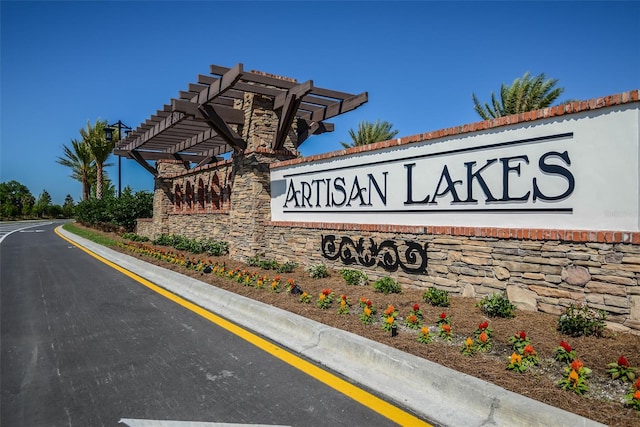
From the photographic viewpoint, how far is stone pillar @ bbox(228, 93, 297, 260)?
1056cm

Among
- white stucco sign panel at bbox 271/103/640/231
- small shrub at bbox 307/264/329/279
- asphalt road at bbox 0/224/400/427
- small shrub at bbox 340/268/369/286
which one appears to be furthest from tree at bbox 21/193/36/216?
small shrub at bbox 340/268/369/286

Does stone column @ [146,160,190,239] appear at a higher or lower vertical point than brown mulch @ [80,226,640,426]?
higher

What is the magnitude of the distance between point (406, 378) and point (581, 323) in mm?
2256

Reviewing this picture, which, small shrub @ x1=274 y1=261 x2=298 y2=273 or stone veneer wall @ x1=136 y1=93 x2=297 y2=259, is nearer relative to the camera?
small shrub @ x1=274 y1=261 x2=298 y2=273

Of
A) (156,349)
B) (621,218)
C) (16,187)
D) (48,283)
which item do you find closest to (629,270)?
(621,218)

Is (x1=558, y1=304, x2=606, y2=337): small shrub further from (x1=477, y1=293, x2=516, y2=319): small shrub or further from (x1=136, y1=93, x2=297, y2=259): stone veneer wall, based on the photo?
(x1=136, y1=93, x2=297, y2=259): stone veneer wall

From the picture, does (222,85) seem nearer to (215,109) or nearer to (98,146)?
(215,109)

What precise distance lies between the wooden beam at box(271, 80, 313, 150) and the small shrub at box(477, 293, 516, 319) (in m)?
5.93

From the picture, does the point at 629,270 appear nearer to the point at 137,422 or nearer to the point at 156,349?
the point at 137,422

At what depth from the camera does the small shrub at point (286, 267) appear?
346 inches

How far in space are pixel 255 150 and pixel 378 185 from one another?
4356mm

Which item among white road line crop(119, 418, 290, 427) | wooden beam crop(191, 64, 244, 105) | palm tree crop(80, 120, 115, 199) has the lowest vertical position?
white road line crop(119, 418, 290, 427)

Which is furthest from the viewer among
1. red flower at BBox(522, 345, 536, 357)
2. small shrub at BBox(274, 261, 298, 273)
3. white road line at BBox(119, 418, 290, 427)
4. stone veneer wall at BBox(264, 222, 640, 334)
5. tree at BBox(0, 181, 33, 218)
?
tree at BBox(0, 181, 33, 218)

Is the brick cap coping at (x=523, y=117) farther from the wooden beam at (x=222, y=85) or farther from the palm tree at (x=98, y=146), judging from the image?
the palm tree at (x=98, y=146)
